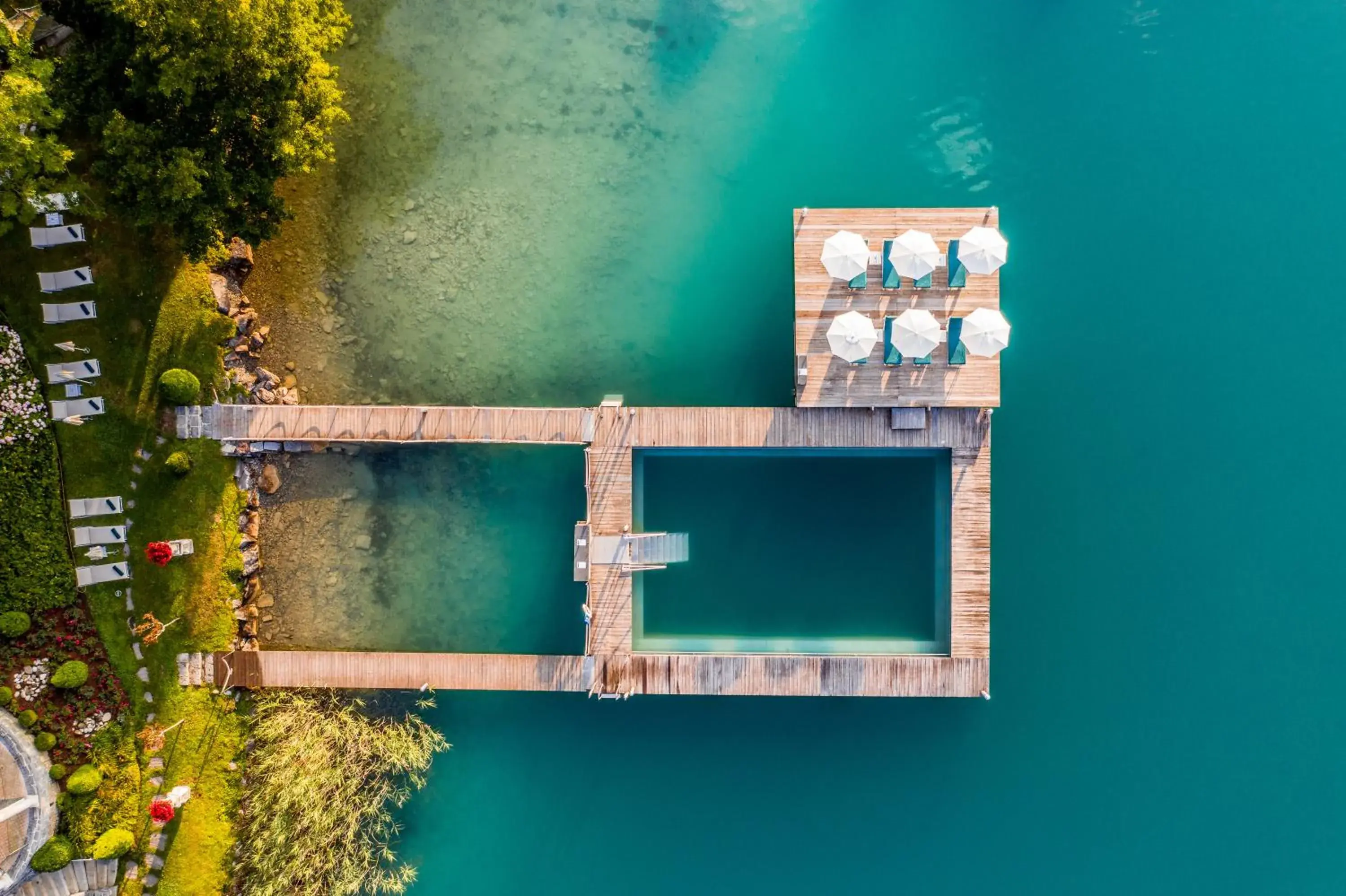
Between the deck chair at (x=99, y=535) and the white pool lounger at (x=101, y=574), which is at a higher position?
A: the deck chair at (x=99, y=535)

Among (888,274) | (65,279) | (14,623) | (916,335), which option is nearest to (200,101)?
(65,279)

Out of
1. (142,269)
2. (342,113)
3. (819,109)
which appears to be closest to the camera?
(342,113)

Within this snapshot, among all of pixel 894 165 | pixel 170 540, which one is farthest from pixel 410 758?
pixel 894 165

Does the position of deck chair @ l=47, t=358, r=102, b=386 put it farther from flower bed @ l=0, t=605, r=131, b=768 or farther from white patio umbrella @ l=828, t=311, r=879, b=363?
white patio umbrella @ l=828, t=311, r=879, b=363

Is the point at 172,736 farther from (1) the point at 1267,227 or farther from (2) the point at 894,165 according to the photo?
(1) the point at 1267,227

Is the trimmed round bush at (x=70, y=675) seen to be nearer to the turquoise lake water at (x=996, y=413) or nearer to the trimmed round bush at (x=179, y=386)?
the turquoise lake water at (x=996, y=413)

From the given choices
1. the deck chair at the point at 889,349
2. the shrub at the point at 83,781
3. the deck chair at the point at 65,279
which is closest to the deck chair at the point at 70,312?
the deck chair at the point at 65,279
